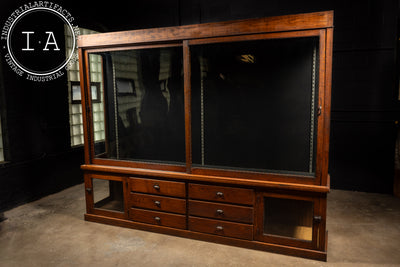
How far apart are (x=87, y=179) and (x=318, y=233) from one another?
7.22 ft

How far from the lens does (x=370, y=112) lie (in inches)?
149

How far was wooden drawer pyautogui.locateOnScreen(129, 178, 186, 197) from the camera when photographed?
2.64 metres

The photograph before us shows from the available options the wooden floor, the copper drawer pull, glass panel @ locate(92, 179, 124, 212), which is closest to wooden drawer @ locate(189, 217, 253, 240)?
the wooden floor

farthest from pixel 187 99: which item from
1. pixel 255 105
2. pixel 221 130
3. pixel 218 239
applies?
pixel 218 239

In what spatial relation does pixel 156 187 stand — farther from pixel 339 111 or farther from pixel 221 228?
pixel 339 111

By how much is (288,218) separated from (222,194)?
60cm

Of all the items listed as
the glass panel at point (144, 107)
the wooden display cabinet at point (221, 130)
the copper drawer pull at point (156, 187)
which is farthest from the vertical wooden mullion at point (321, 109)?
the copper drawer pull at point (156, 187)

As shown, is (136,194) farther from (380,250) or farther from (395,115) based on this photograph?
(395,115)

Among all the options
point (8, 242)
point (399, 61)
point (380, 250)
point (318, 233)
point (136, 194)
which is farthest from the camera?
point (399, 61)

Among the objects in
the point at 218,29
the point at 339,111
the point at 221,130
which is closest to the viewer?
the point at 218,29

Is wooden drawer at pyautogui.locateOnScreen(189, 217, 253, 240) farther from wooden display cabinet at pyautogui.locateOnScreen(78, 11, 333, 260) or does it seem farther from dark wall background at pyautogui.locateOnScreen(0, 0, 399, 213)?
dark wall background at pyautogui.locateOnScreen(0, 0, 399, 213)

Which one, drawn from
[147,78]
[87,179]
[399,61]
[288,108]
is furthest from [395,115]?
[87,179]

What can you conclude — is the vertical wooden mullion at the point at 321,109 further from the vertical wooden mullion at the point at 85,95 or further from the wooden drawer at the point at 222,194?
the vertical wooden mullion at the point at 85,95

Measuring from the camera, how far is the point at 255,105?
8.28 ft
